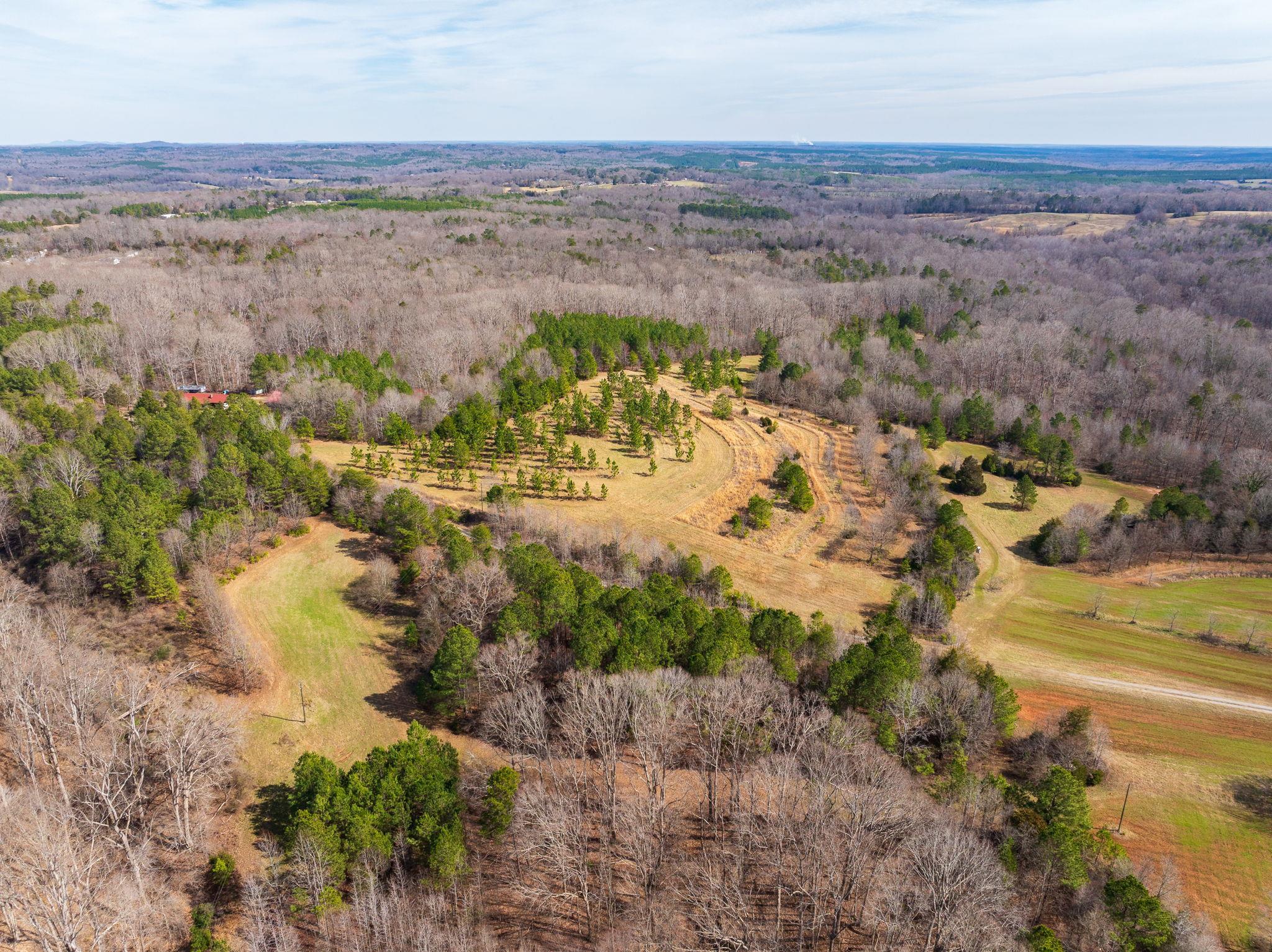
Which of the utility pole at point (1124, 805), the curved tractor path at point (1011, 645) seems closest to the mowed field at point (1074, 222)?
the curved tractor path at point (1011, 645)

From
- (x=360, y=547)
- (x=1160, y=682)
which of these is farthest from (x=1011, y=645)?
(x=360, y=547)

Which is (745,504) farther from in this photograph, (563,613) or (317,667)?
(317,667)

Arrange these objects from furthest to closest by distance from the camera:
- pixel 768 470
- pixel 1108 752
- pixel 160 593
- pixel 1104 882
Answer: pixel 768 470
pixel 160 593
pixel 1108 752
pixel 1104 882

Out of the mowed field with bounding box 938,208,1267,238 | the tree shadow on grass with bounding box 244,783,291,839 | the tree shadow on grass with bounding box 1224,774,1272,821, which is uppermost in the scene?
the mowed field with bounding box 938,208,1267,238

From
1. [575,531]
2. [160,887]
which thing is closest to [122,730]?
[160,887]

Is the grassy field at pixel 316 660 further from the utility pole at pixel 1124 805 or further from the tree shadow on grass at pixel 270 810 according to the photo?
the utility pole at pixel 1124 805

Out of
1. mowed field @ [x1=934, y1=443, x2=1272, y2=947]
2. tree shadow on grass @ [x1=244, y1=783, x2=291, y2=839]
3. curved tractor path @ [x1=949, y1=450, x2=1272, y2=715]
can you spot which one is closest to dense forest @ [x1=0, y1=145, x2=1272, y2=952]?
tree shadow on grass @ [x1=244, y1=783, x2=291, y2=839]

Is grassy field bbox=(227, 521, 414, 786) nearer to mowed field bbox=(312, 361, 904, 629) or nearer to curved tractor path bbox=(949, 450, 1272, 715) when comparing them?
mowed field bbox=(312, 361, 904, 629)

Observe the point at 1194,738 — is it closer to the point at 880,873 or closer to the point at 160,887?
the point at 880,873
